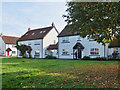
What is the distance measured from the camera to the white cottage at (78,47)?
27708 mm

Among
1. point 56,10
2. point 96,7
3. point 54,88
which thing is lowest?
point 54,88

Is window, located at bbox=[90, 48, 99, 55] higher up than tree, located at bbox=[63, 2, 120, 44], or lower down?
lower down

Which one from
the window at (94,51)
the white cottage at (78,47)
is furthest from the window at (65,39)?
the window at (94,51)

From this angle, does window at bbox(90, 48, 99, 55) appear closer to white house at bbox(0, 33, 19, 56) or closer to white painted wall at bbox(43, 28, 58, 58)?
white painted wall at bbox(43, 28, 58, 58)

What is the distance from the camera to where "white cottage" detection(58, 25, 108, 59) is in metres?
27.7

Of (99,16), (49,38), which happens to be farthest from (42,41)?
(99,16)

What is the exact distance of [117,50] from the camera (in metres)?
26.3

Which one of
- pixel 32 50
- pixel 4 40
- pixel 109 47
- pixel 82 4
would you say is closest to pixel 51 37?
pixel 32 50

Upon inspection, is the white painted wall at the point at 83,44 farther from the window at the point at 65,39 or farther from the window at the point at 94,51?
the window at the point at 65,39

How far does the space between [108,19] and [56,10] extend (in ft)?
15.9

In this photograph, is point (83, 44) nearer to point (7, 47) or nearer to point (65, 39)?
point (65, 39)

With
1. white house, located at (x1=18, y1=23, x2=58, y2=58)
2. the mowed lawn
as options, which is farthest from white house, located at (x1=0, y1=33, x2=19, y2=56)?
the mowed lawn

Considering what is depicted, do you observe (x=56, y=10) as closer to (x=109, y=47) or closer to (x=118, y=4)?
(x=118, y=4)

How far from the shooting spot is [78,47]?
30438 millimetres
